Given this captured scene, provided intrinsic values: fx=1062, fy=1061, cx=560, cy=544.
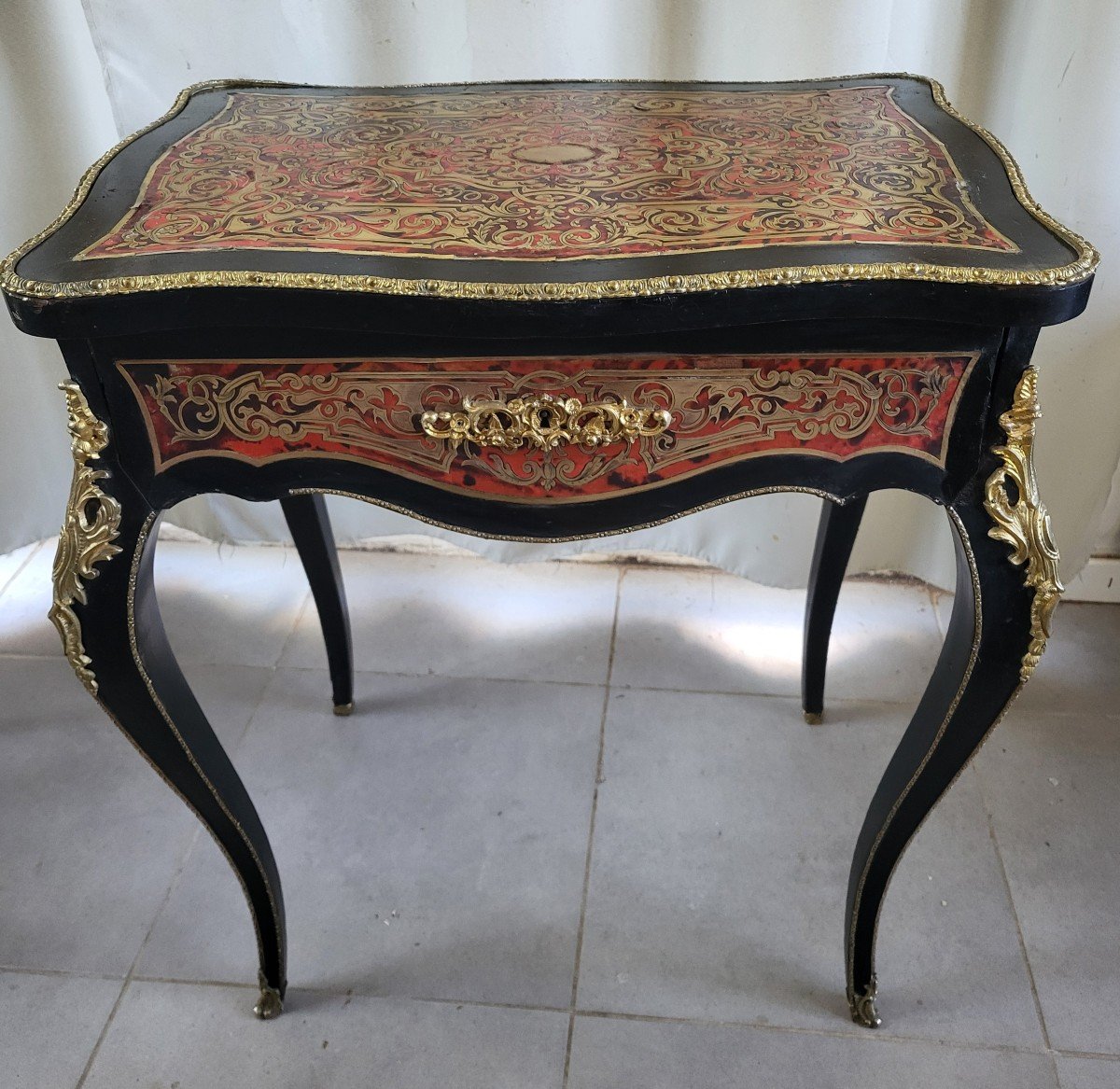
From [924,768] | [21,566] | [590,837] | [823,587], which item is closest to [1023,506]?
[924,768]

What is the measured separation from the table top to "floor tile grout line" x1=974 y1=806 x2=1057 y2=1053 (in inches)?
27.2

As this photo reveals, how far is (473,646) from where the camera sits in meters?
1.38

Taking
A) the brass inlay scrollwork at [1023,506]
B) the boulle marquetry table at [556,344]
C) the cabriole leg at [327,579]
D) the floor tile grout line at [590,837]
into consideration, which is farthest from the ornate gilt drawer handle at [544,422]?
the floor tile grout line at [590,837]

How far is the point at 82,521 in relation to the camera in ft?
2.21

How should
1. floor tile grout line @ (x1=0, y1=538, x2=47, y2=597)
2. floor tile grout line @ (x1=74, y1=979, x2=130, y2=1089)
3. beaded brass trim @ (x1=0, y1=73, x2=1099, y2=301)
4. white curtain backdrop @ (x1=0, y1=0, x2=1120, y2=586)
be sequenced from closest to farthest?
beaded brass trim @ (x1=0, y1=73, x2=1099, y2=301), floor tile grout line @ (x1=74, y1=979, x2=130, y2=1089), white curtain backdrop @ (x1=0, y1=0, x2=1120, y2=586), floor tile grout line @ (x1=0, y1=538, x2=47, y2=597)

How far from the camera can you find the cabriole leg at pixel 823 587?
42.4 inches

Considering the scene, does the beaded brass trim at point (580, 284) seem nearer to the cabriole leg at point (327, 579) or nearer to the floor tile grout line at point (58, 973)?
the cabriole leg at point (327, 579)

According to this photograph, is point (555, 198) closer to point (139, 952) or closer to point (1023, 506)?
point (1023, 506)

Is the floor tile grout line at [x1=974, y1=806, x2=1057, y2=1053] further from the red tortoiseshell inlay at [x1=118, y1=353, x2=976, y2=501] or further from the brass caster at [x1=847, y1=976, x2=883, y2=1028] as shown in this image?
the red tortoiseshell inlay at [x1=118, y1=353, x2=976, y2=501]

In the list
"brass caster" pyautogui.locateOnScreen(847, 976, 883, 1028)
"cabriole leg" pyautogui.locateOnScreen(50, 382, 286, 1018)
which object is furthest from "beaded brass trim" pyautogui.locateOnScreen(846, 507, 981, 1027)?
"cabriole leg" pyautogui.locateOnScreen(50, 382, 286, 1018)

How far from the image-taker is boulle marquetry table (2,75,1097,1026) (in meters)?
0.59

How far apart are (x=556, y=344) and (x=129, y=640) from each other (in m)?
0.35

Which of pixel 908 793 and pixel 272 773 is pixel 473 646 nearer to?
pixel 272 773

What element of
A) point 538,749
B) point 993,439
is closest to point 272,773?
point 538,749
